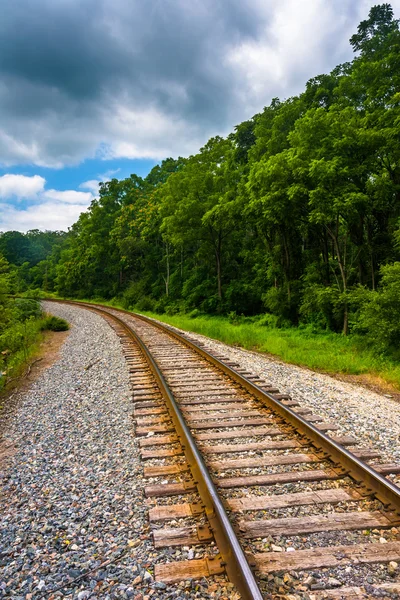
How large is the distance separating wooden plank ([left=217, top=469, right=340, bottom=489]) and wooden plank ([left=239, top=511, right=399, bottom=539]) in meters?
0.55

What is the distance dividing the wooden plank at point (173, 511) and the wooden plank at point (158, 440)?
4.38ft

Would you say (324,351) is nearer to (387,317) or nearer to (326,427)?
(387,317)

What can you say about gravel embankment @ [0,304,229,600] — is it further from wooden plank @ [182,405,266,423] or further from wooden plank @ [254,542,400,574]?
wooden plank @ [182,405,266,423]

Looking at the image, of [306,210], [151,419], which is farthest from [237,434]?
[306,210]

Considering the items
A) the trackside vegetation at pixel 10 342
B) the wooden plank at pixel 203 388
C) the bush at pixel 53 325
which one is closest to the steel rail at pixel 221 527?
the wooden plank at pixel 203 388

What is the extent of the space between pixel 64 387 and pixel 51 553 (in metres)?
5.45

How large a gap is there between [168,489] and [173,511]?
0.37 metres

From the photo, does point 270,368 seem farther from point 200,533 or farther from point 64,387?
point 200,533

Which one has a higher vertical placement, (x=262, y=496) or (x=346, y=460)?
(x=346, y=460)

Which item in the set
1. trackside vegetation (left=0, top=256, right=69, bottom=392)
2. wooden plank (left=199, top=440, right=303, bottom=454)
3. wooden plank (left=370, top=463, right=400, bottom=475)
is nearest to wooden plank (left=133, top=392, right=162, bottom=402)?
wooden plank (left=199, top=440, right=303, bottom=454)

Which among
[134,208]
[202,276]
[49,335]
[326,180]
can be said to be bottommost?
[49,335]

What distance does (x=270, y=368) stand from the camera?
9.38 m

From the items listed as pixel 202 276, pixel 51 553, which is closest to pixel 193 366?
pixel 51 553

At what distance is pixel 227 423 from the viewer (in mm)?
5285
